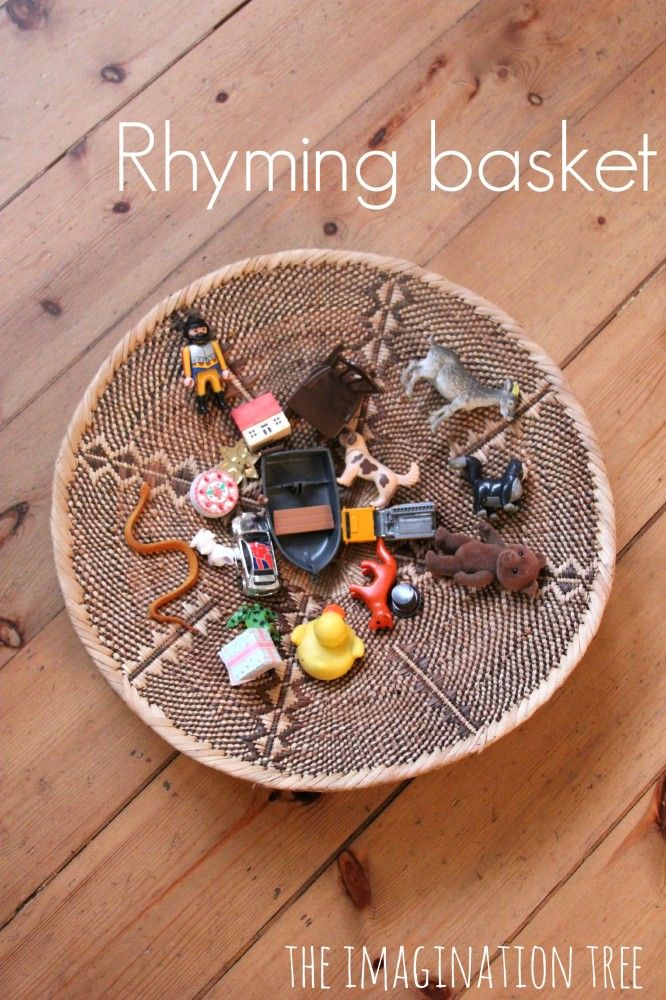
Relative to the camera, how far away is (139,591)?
103cm

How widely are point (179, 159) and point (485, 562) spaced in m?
0.60

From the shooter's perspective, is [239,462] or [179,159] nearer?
[239,462]

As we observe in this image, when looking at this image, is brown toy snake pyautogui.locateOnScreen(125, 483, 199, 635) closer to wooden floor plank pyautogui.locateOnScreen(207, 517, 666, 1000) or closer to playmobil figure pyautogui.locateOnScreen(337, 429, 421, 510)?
playmobil figure pyautogui.locateOnScreen(337, 429, 421, 510)

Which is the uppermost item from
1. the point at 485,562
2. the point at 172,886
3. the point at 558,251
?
the point at 558,251

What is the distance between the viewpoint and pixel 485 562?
103 cm

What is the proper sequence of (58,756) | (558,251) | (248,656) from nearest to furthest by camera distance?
1. (248,656)
2. (58,756)
3. (558,251)

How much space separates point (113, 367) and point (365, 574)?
13.5 inches

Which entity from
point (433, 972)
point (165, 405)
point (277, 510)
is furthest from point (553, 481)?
point (433, 972)

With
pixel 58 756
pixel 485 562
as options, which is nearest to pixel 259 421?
pixel 485 562

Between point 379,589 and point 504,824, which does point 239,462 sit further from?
point 504,824

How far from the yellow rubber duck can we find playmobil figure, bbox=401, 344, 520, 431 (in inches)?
9.9

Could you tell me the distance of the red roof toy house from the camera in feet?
3.49

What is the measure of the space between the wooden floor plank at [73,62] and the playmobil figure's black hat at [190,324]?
30 centimetres

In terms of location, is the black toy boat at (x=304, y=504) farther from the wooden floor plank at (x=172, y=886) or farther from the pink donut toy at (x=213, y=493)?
the wooden floor plank at (x=172, y=886)
